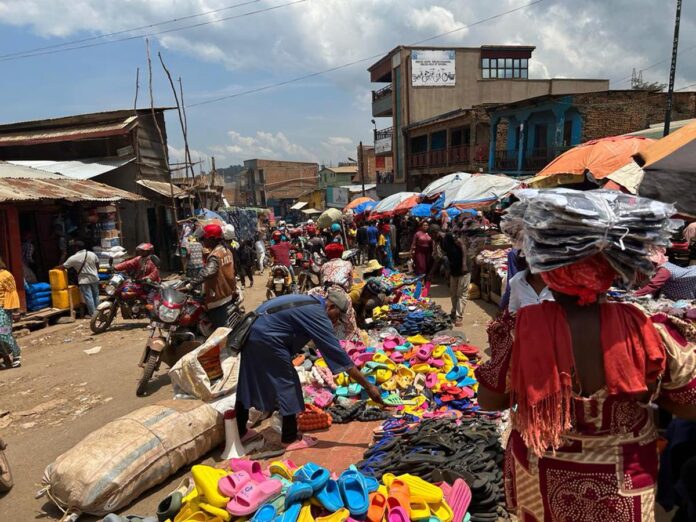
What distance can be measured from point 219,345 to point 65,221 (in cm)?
1059

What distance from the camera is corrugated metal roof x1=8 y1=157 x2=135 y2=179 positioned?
1474cm

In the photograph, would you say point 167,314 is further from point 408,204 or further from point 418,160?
point 418,160

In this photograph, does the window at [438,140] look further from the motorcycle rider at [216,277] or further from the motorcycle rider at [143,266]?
the motorcycle rider at [216,277]

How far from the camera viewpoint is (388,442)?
3.94 m

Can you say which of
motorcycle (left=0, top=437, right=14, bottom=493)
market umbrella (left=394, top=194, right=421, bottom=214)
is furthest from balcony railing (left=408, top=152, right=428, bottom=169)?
motorcycle (left=0, top=437, right=14, bottom=493)

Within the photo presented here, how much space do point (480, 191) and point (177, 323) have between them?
9.15 metres

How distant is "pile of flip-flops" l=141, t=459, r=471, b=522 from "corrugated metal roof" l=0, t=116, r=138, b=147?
15.5 m

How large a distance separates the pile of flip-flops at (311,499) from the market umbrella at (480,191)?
10290 mm

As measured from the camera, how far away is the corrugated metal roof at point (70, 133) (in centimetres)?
1600

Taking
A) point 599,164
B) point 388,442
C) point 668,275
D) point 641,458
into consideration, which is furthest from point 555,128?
point 641,458

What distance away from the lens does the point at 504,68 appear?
117ft

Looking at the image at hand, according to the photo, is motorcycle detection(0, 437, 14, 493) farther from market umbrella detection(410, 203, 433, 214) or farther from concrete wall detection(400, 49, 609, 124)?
concrete wall detection(400, 49, 609, 124)

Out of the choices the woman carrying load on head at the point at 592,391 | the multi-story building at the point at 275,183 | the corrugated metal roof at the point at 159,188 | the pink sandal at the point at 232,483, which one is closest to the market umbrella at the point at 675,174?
the woman carrying load on head at the point at 592,391

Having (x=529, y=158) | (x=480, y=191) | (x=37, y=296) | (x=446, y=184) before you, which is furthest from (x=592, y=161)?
(x=529, y=158)
